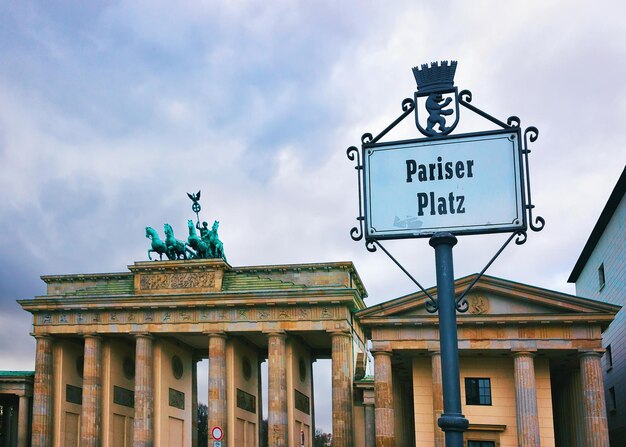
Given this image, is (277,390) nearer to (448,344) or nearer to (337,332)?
(337,332)

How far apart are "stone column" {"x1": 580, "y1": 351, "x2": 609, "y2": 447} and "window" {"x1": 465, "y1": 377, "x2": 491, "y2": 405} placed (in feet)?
19.1

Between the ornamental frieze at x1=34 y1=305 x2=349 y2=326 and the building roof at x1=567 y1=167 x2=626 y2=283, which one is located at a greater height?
the building roof at x1=567 y1=167 x2=626 y2=283

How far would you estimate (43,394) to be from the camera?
6309cm

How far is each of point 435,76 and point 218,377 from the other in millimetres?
56222

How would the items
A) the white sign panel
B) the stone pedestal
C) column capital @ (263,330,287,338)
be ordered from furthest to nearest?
column capital @ (263,330,287,338), the stone pedestal, the white sign panel

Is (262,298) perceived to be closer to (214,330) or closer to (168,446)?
(214,330)

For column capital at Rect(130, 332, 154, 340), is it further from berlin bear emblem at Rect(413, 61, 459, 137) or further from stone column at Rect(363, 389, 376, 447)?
berlin bear emblem at Rect(413, 61, 459, 137)

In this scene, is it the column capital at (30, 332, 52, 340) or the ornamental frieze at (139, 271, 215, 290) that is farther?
the column capital at (30, 332, 52, 340)

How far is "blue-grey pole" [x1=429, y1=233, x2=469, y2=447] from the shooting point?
5.93m

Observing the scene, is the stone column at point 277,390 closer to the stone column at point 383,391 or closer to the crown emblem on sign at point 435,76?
the stone column at point 383,391

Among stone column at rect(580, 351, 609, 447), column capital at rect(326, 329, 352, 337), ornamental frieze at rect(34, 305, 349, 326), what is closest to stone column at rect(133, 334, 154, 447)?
ornamental frieze at rect(34, 305, 349, 326)

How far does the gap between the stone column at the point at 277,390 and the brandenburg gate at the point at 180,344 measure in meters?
0.07

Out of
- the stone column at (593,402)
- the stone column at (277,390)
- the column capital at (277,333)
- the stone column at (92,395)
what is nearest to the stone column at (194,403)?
the stone column at (92,395)

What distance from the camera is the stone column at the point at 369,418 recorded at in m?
59.2
